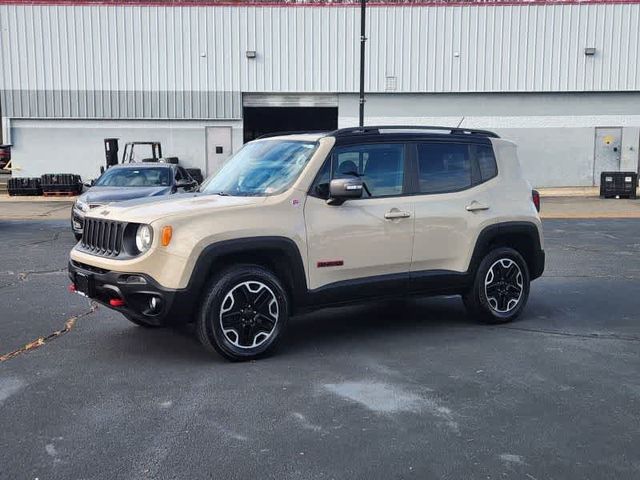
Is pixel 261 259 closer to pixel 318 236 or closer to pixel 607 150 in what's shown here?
pixel 318 236

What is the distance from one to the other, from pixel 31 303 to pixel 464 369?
502 centimetres

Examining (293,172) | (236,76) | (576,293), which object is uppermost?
(236,76)

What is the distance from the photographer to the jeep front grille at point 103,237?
5941 mm

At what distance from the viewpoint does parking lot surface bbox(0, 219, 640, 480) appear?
13.3ft

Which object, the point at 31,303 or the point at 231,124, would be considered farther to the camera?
the point at 231,124

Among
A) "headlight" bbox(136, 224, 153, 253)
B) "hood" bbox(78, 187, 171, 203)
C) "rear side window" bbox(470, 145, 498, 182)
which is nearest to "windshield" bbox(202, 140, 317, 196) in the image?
"headlight" bbox(136, 224, 153, 253)

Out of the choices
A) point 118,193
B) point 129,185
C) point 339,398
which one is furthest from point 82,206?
point 339,398

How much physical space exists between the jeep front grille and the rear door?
103 inches

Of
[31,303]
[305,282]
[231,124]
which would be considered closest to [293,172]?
[305,282]

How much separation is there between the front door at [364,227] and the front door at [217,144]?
23.2 metres

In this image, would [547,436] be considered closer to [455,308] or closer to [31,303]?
[455,308]

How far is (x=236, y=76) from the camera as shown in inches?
1148

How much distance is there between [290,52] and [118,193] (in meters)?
17.3

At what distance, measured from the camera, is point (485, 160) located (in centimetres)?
736
